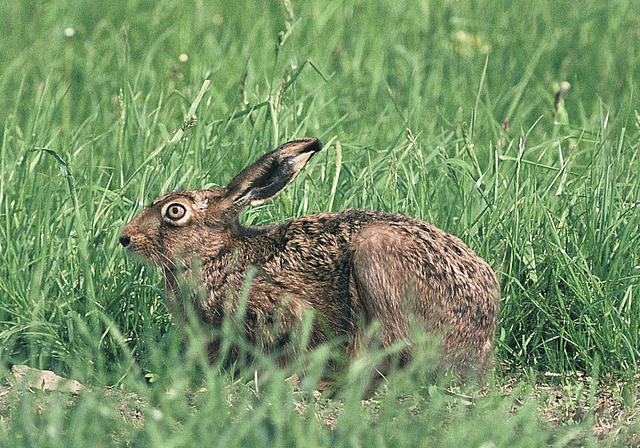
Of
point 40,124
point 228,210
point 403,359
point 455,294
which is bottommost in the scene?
point 403,359

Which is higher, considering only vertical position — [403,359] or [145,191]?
[145,191]

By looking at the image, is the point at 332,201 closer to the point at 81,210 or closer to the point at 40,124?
the point at 81,210

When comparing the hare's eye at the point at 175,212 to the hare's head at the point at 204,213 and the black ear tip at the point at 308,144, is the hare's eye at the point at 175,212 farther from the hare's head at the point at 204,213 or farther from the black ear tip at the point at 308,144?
the black ear tip at the point at 308,144

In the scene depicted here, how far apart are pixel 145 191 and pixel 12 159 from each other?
1.09 m

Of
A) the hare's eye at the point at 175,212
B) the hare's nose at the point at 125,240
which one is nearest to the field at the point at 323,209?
the hare's nose at the point at 125,240

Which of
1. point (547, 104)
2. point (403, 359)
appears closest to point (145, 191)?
point (403, 359)

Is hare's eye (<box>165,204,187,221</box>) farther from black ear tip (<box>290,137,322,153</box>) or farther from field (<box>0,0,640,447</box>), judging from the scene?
black ear tip (<box>290,137,322,153</box>)

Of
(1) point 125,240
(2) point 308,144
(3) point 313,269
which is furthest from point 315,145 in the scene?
(1) point 125,240

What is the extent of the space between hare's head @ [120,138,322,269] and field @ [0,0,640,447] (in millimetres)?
228

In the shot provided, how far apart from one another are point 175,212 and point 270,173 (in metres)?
0.45

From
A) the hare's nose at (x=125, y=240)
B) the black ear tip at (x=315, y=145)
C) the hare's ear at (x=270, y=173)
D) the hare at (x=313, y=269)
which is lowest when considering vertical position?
the hare at (x=313, y=269)

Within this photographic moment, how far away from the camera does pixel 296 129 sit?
5367mm

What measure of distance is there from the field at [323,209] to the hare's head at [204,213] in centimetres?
23

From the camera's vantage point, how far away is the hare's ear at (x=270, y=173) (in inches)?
169
